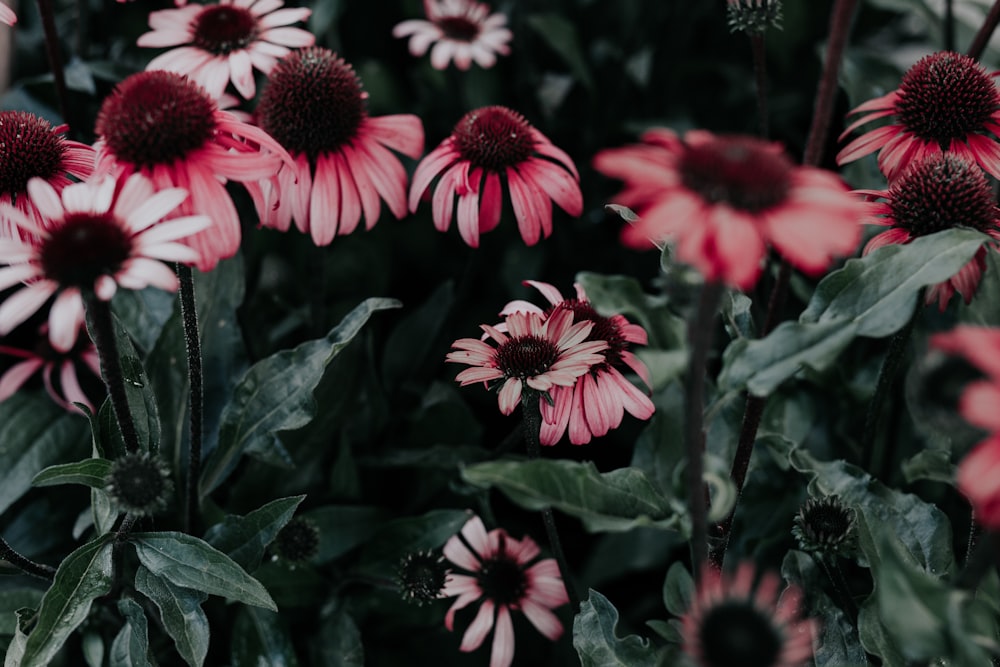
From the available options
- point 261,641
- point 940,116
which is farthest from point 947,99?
point 261,641

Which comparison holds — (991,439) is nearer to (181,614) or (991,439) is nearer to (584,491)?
(584,491)

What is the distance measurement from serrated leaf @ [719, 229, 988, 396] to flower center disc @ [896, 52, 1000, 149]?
25cm

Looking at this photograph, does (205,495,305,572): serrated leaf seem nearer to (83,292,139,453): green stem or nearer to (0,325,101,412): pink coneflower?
(83,292,139,453): green stem

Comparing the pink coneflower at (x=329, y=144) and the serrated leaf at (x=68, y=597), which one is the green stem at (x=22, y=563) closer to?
the serrated leaf at (x=68, y=597)

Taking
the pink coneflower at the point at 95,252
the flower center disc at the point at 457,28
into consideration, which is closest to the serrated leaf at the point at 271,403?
the pink coneflower at the point at 95,252

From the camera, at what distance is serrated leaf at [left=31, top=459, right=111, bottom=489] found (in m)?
0.72

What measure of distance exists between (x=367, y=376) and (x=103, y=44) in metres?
0.67

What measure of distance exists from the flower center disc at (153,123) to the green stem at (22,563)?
351 millimetres

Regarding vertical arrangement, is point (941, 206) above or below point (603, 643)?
above

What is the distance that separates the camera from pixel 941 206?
76 centimetres

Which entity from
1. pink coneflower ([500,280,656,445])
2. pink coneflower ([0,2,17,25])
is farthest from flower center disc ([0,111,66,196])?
pink coneflower ([500,280,656,445])

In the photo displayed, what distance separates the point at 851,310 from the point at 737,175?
0.23m

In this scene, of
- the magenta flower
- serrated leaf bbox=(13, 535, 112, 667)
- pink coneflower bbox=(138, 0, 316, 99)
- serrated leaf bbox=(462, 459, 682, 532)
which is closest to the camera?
serrated leaf bbox=(462, 459, 682, 532)

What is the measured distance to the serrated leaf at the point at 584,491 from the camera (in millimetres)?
571
